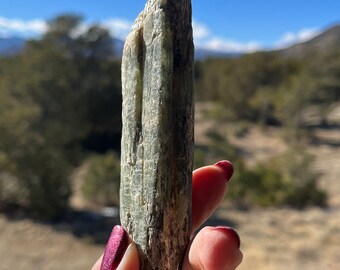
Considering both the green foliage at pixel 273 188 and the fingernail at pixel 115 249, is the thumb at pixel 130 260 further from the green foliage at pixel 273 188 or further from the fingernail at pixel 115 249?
the green foliage at pixel 273 188

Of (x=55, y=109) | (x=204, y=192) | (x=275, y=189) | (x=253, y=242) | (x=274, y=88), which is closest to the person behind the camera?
(x=204, y=192)

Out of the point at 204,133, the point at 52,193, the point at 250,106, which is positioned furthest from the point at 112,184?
the point at 250,106

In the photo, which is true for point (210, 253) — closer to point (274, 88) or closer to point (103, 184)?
point (103, 184)

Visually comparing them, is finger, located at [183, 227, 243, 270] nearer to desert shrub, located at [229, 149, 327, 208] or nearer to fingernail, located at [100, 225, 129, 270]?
fingernail, located at [100, 225, 129, 270]

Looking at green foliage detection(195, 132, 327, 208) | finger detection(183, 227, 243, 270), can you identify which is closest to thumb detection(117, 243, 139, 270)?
finger detection(183, 227, 243, 270)

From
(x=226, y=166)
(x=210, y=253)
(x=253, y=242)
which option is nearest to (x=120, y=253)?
(x=210, y=253)

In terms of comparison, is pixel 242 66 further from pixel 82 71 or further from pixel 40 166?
pixel 40 166
